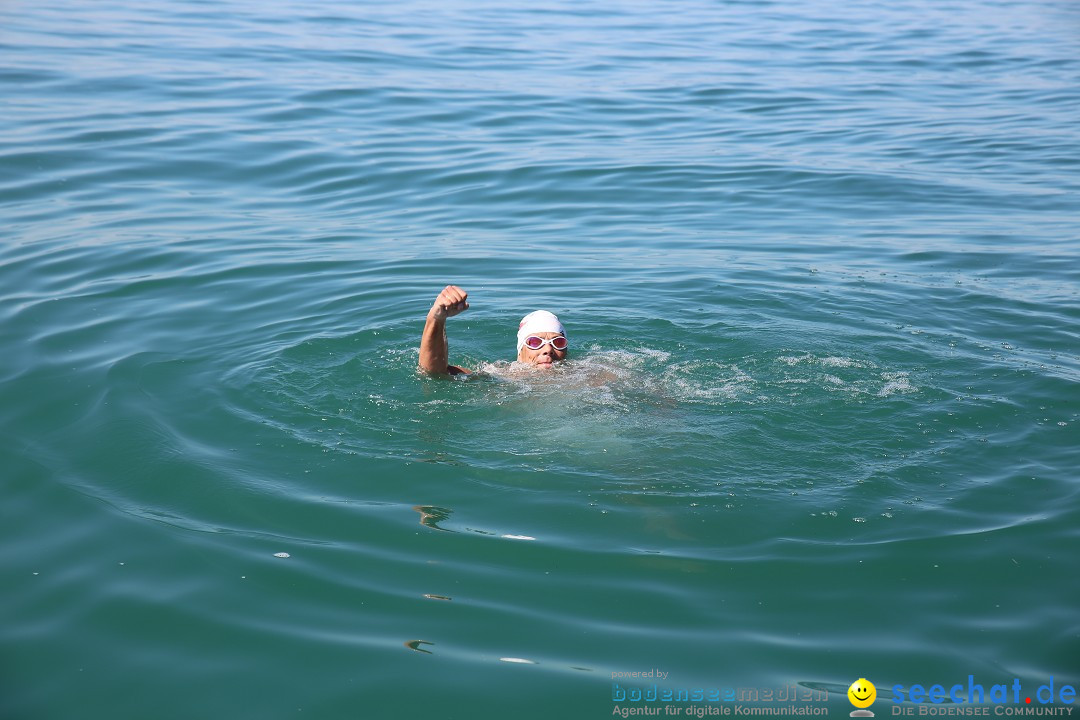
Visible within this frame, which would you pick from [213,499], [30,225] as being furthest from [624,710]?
[30,225]

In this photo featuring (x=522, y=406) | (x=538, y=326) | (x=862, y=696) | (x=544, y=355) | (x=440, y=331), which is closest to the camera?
(x=862, y=696)

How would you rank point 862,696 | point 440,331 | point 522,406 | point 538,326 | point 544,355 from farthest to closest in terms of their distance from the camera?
point 538,326
point 544,355
point 440,331
point 522,406
point 862,696

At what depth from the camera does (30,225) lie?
40.9ft

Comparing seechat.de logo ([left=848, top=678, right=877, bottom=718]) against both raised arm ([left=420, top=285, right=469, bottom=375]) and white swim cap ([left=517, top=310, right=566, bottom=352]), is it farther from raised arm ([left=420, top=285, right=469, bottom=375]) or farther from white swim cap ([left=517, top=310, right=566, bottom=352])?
white swim cap ([left=517, top=310, right=566, bottom=352])

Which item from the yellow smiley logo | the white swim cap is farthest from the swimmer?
the yellow smiley logo

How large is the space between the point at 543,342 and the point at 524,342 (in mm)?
232

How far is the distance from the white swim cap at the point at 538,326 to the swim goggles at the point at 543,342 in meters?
0.06

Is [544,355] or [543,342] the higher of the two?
[543,342]

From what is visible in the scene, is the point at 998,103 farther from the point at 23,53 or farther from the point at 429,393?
the point at 23,53

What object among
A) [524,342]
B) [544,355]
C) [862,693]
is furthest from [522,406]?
[862,693]

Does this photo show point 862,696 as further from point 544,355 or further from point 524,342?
point 524,342

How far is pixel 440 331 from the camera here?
26.0 feet

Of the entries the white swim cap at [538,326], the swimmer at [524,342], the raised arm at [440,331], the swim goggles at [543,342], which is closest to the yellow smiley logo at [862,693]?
the raised arm at [440,331]

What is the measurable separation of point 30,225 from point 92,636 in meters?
8.88
